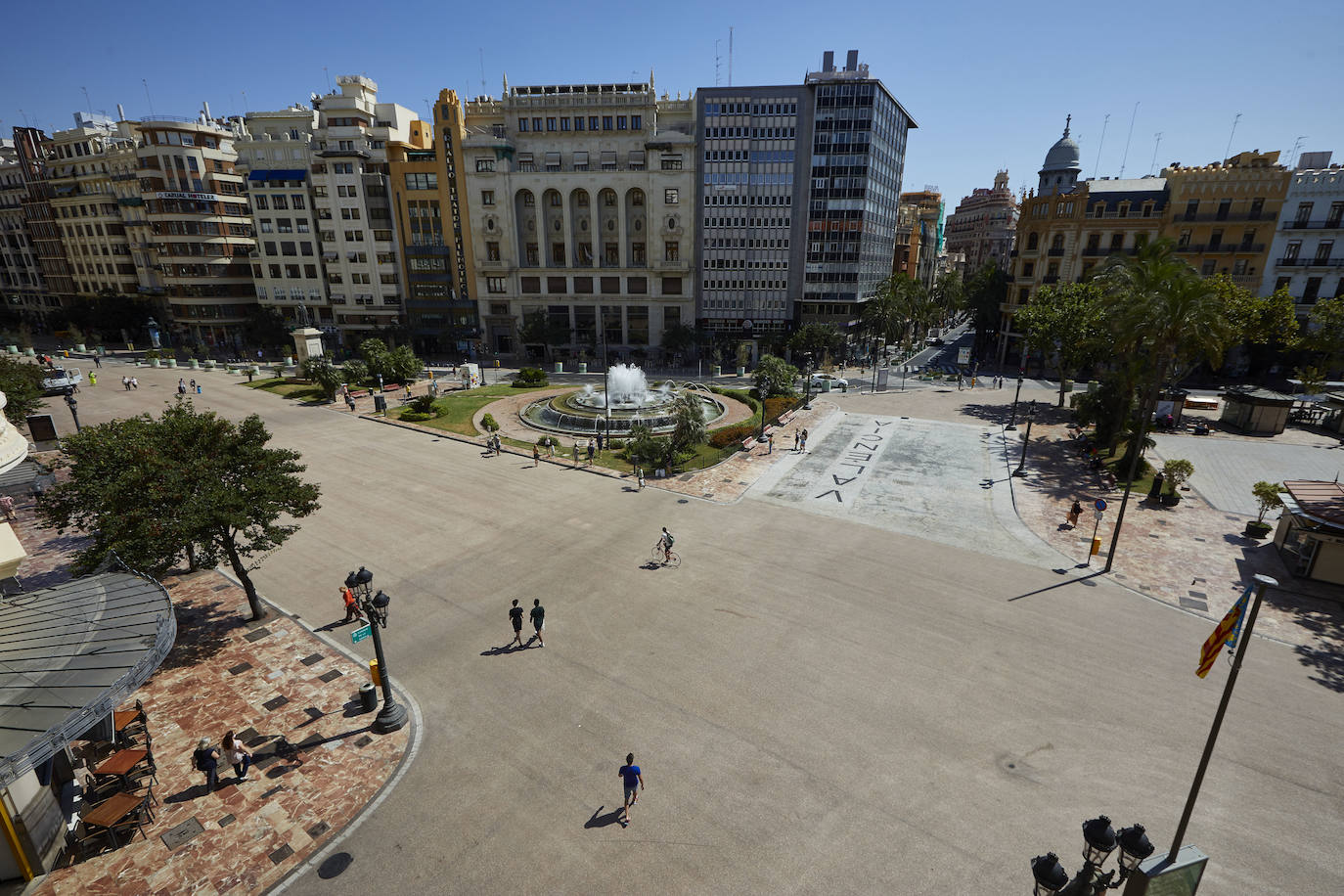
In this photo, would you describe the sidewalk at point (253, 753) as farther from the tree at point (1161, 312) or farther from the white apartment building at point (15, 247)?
the white apartment building at point (15, 247)

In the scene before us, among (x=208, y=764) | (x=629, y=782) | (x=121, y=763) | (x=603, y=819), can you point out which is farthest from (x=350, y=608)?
(x=629, y=782)

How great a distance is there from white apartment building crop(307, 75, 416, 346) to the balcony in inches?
4134

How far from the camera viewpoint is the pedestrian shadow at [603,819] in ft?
41.7

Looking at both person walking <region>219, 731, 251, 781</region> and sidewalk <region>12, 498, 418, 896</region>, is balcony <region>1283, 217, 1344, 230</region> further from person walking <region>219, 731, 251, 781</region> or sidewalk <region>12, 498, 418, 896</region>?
person walking <region>219, 731, 251, 781</region>

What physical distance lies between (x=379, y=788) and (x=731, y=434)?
102 feet

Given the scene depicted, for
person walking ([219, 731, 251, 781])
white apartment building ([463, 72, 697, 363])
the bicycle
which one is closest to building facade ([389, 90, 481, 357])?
white apartment building ([463, 72, 697, 363])

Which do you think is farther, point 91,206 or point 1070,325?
point 91,206

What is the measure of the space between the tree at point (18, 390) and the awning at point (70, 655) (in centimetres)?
2769

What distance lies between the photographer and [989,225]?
169500 mm

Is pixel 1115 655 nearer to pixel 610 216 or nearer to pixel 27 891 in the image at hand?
pixel 27 891

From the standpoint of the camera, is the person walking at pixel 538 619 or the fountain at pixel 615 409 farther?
the fountain at pixel 615 409

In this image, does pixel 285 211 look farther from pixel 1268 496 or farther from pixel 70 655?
pixel 1268 496

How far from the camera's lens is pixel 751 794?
13477 millimetres

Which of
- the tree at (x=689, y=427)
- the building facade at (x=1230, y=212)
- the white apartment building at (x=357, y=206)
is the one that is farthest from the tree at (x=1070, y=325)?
the white apartment building at (x=357, y=206)
